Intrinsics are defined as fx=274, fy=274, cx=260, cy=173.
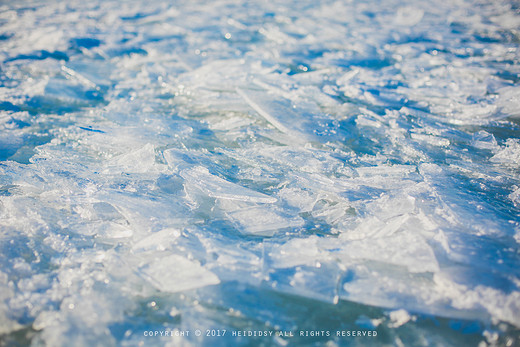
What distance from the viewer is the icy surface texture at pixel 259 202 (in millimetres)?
915

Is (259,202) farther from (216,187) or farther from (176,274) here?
(176,274)

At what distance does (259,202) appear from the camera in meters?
1.30

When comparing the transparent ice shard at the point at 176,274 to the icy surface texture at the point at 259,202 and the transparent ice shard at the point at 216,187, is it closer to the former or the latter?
the icy surface texture at the point at 259,202

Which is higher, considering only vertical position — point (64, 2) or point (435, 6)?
point (64, 2)

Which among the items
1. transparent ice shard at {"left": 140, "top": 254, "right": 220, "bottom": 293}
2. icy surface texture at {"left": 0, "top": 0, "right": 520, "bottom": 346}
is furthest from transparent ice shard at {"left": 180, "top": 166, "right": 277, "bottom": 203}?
transparent ice shard at {"left": 140, "top": 254, "right": 220, "bottom": 293}

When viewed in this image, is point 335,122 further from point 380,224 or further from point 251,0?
point 251,0

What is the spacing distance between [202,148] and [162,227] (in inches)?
28.6

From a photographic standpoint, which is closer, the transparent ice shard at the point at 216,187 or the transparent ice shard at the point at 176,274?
the transparent ice shard at the point at 176,274

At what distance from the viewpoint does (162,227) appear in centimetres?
117

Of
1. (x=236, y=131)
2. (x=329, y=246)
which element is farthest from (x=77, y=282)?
(x=236, y=131)

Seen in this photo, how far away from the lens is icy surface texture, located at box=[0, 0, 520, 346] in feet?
3.00

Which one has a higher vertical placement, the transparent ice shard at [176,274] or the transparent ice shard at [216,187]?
the transparent ice shard at [216,187]

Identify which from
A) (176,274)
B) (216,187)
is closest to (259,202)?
(216,187)

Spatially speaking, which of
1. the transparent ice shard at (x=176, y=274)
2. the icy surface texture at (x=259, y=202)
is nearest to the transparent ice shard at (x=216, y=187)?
the icy surface texture at (x=259, y=202)
